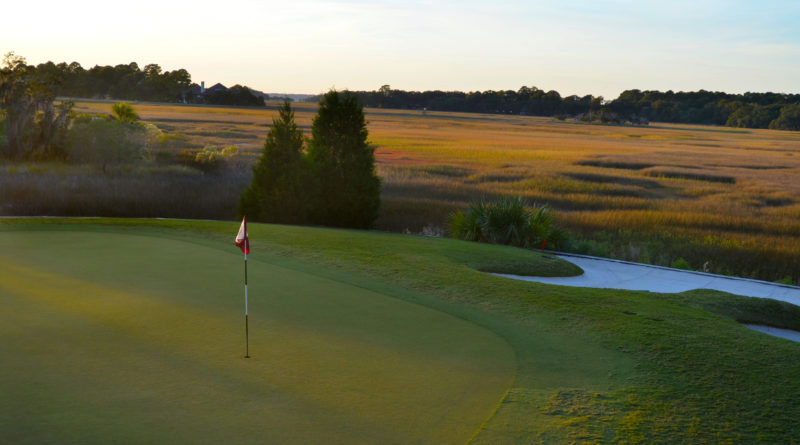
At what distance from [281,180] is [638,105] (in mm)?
110548

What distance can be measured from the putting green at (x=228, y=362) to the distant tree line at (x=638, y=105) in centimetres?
9932

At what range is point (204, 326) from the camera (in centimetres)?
618

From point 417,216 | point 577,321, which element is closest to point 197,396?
point 577,321

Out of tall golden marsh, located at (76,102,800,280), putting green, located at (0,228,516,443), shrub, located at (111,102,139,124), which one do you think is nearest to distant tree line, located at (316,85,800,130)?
tall golden marsh, located at (76,102,800,280)

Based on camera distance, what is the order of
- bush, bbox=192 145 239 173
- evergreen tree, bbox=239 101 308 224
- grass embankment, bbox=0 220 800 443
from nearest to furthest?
grass embankment, bbox=0 220 800 443 < evergreen tree, bbox=239 101 308 224 < bush, bbox=192 145 239 173

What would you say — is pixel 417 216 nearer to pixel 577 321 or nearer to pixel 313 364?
pixel 577 321

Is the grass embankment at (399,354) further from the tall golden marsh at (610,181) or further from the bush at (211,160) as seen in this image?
the bush at (211,160)

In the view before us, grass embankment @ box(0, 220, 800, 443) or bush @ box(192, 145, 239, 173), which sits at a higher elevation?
grass embankment @ box(0, 220, 800, 443)

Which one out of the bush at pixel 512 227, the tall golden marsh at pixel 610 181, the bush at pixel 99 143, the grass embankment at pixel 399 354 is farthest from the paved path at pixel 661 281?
the bush at pixel 99 143

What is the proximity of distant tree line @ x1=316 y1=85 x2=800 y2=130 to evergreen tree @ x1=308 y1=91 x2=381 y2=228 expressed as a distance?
90007mm

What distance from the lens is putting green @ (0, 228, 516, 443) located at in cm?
410

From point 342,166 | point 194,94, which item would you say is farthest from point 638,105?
point 342,166

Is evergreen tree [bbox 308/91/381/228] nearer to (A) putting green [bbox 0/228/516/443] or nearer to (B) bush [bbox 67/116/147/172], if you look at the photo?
(A) putting green [bbox 0/228/516/443]

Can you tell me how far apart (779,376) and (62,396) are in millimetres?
5605
